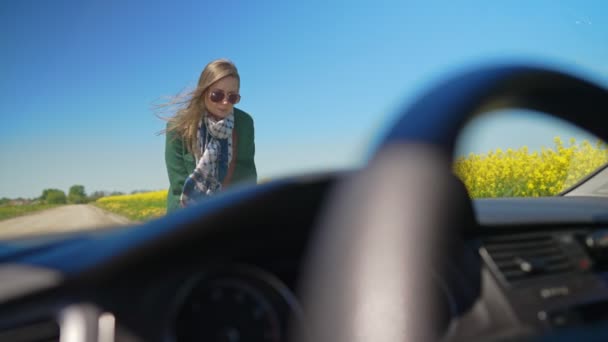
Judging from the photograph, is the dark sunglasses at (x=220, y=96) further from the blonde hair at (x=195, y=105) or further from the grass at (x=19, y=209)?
the grass at (x=19, y=209)

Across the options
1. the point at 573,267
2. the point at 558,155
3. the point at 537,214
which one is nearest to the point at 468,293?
the point at 573,267

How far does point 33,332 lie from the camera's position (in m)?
1.48

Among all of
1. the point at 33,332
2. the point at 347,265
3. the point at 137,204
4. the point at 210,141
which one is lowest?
the point at 137,204

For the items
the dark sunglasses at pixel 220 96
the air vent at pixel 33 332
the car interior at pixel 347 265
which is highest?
the dark sunglasses at pixel 220 96

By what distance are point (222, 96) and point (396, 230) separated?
4434mm

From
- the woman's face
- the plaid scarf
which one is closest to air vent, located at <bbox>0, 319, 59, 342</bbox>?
the plaid scarf

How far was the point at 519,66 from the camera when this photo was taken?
4.06 ft

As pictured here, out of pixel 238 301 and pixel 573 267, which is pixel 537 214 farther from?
pixel 238 301

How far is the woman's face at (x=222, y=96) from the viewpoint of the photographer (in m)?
5.17

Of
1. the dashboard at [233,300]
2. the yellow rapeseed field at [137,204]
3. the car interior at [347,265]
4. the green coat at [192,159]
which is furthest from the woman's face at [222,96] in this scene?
the yellow rapeseed field at [137,204]

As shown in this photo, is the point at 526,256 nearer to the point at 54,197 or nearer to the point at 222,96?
the point at 222,96

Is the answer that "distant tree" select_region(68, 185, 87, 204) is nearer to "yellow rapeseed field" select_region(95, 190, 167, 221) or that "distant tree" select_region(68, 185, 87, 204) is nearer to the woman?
"yellow rapeseed field" select_region(95, 190, 167, 221)

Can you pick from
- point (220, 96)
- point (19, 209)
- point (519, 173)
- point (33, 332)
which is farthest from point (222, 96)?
point (19, 209)

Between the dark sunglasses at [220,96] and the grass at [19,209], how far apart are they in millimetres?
35581
